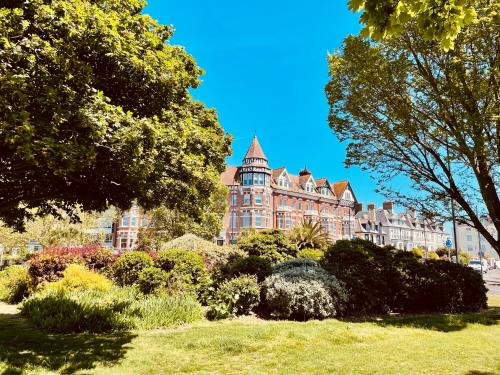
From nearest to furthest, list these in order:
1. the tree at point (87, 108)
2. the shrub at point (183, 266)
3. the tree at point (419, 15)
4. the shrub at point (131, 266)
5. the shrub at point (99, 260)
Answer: the tree at point (419, 15) < the tree at point (87, 108) < the shrub at point (183, 266) < the shrub at point (131, 266) < the shrub at point (99, 260)

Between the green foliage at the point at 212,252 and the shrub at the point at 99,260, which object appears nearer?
the shrub at the point at 99,260

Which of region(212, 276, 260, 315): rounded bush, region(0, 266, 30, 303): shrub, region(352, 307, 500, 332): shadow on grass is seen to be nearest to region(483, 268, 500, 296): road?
region(352, 307, 500, 332): shadow on grass

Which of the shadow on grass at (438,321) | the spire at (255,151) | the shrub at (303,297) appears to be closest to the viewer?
the shadow on grass at (438,321)

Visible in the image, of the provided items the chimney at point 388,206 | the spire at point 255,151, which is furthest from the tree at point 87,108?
the chimney at point 388,206

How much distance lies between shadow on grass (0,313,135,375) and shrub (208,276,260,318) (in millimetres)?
3620

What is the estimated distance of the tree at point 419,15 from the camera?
14.1 feet

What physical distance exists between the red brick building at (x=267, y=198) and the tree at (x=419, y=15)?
167ft

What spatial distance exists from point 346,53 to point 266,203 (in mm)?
44902

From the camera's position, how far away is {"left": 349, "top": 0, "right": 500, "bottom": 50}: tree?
4.30 m

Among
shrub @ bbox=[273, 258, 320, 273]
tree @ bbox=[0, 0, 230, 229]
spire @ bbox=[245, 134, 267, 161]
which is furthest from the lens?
spire @ bbox=[245, 134, 267, 161]

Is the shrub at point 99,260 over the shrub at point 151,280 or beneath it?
over

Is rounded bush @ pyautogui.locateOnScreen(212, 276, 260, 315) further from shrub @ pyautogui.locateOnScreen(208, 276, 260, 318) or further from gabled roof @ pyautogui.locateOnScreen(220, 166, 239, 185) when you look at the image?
gabled roof @ pyautogui.locateOnScreen(220, 166, 239, 185)

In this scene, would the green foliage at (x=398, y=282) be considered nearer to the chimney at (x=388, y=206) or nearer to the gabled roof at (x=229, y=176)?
the gabled roof at (x=229, y=176)

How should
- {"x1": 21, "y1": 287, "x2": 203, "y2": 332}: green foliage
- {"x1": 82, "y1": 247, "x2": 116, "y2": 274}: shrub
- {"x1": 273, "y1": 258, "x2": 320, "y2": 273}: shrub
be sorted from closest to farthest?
{"x1": 21, "y1": 287, "x2": 203, "y2": 332}: green foliage, {"x1": 273, "y1": 258, "x2": 320, "y2": 273}: shrub, {"x1": 82, "y1": 247, "x2": 116, "y2": 274}: shrub
